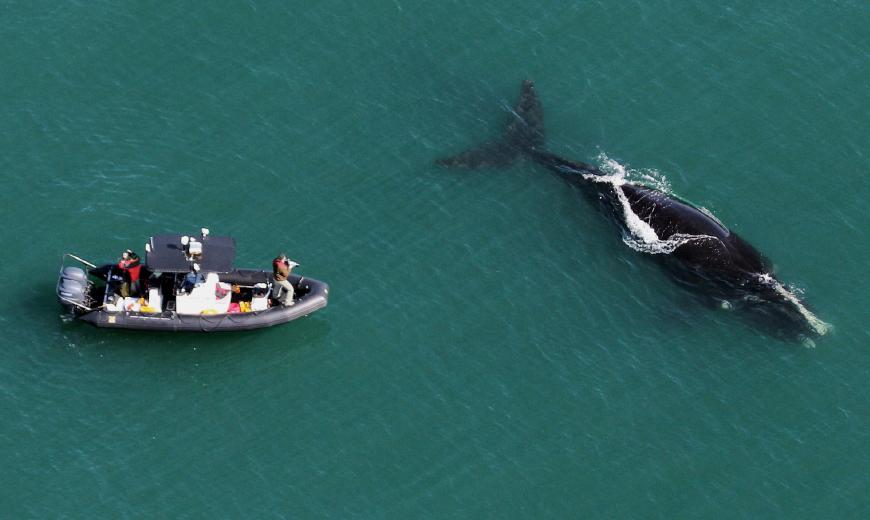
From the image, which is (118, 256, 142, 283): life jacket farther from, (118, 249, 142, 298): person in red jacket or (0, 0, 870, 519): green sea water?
(0, 0, 870, 519): green sea water

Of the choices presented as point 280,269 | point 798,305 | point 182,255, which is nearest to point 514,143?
point 280,269

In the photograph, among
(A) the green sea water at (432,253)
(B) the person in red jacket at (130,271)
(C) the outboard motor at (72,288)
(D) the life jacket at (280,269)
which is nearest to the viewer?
(A) the green sea water at (432,253)

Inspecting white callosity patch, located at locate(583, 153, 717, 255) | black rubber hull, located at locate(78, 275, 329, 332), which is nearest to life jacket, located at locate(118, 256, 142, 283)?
black rubber hull, located at locate(78, 275, 329, 332)

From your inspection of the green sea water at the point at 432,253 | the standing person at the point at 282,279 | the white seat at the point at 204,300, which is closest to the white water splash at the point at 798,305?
the green sea water at the point at 432,253

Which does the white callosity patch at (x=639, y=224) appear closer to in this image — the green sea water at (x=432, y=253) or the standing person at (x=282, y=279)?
the green sea water at (x=432, y=253)

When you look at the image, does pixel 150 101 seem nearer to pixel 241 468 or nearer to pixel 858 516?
pixel 241 468

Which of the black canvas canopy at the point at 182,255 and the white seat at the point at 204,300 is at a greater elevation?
the black canvas canopy at the point at 182,255

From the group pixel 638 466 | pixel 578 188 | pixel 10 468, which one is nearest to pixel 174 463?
pixel 10 468
